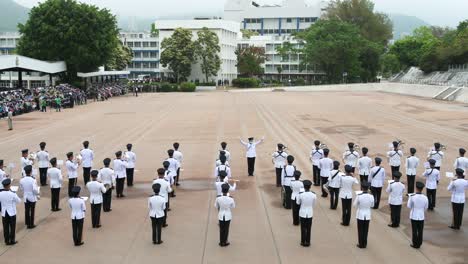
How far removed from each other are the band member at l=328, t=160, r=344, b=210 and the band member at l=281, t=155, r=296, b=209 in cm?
105

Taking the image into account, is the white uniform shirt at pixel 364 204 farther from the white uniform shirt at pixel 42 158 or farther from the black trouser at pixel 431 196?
the white uniform shirt at pixel 42 158

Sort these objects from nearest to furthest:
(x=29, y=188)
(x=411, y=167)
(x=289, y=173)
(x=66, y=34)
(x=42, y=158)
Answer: (x=29, y=188) → (x=289, y=173) → (x=411, y=167) → (x=42, y=158) → (x=66, y=34)

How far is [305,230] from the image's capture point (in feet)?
35.0

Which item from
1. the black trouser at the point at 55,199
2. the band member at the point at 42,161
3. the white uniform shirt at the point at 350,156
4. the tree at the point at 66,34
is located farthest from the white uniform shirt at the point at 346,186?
the tree at the point at 66,34

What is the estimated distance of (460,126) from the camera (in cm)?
3241

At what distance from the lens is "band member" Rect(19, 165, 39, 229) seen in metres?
11.6

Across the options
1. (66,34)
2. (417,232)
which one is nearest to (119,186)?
(417,232)

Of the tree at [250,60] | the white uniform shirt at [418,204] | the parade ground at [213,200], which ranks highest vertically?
the tree at [250,60]

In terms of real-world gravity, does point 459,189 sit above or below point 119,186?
above

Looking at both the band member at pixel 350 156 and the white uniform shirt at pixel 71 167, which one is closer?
the white uniform shirt at pixel 71 167

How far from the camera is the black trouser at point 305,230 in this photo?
34.7ft

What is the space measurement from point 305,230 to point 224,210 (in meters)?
1.85

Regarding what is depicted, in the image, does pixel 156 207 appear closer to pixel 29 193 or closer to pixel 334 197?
pixel 29 193

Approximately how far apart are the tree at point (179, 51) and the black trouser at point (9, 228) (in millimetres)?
67831
